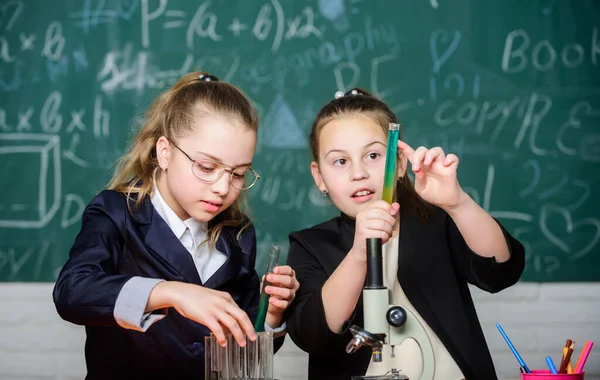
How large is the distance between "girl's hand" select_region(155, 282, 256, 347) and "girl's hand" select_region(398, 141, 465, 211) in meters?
0.42

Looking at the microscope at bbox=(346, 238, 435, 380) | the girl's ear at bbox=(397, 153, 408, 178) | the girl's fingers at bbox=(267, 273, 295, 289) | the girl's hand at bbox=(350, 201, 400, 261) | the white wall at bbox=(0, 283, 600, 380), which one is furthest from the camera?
the white wall at bbox=(0, 283, 600, 380)

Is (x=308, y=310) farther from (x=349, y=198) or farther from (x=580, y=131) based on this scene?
(x=580, y=131)

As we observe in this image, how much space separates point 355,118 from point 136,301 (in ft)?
2.58

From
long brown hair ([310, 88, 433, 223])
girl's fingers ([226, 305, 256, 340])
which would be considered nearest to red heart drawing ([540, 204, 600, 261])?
long brown hair ([310, 88, 433, 223])

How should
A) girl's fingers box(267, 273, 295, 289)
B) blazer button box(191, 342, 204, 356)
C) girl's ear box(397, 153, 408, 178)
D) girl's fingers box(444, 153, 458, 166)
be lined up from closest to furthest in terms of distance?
1. girl's fingers box(444, 153, 458, 166)
2. girl's fingers box(267, 273, 295, 289)
3. blazer button box(191, 342, 204, 356)
4. girl's ear box(397, 153, 408, 178)

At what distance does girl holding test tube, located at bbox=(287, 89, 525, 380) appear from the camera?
1317 millimetres

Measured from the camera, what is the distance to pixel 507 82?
300 cm

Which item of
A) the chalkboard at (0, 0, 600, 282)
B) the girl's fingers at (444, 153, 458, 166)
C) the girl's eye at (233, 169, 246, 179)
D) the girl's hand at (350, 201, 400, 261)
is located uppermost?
the chalkboard at (0, 0, 600, 282)

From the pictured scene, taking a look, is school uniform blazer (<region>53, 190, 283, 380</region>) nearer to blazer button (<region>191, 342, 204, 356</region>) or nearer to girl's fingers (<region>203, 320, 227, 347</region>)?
blazer button (<region>191, 342, 204, 356</region>)

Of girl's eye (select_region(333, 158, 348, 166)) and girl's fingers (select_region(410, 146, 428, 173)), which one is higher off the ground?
girl's eye (select_region(333, 158, 348, 166))

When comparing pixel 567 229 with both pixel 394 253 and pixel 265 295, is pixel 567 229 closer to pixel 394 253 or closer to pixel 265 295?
pixel 394 253

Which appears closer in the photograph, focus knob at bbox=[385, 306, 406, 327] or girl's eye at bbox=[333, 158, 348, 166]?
focus knob at bbox=[385, 306, 406, 327]

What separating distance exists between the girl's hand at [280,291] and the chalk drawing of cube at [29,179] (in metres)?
1.68

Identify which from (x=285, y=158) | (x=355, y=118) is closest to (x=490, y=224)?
(x=355, y=118)
